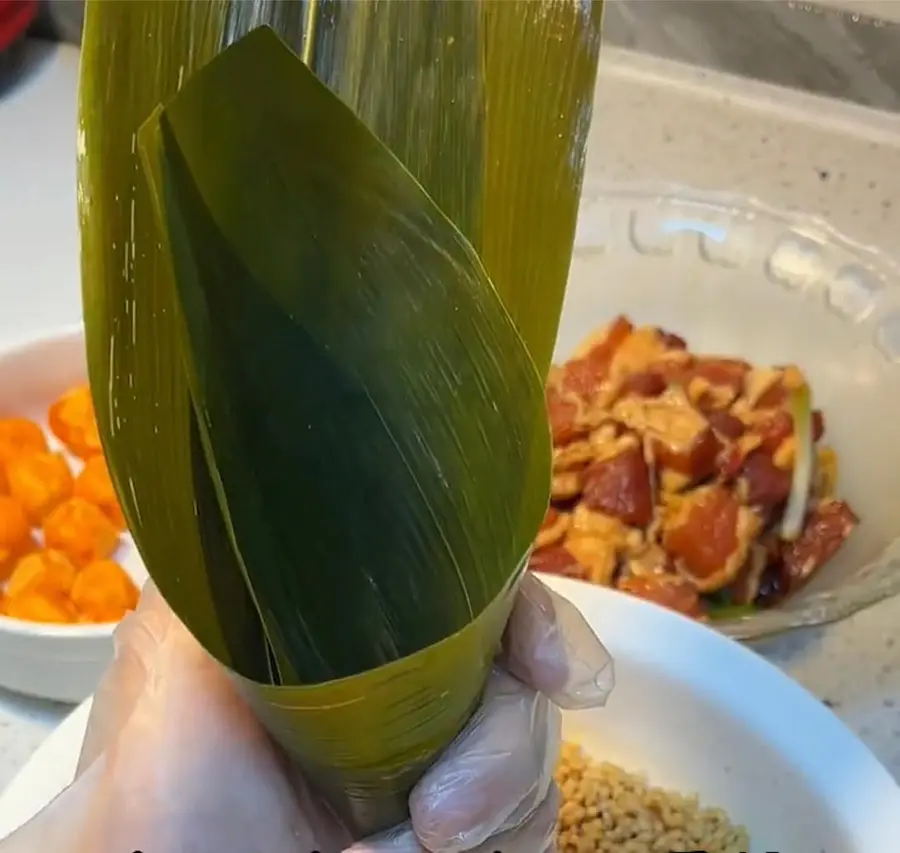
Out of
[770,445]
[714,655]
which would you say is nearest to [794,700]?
[714,655]

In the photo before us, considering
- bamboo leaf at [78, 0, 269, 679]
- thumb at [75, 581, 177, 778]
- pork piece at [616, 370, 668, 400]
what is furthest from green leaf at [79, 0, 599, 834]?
pork piece at [616, 370, 668, 400]

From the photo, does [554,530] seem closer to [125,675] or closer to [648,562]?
[648,562]

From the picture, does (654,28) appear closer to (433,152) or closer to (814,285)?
(814,285)

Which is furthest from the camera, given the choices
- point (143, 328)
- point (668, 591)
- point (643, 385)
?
point (643, 385)

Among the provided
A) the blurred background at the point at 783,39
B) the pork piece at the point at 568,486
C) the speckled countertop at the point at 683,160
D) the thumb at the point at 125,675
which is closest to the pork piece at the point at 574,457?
the pork piece at the point at 568,486

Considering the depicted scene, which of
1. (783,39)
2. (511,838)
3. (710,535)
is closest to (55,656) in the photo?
(511,838)

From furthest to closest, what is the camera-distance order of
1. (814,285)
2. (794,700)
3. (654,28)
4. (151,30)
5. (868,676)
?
1. (654,28)
2. (814,285)
3. (868,676)
4. (794,700)
5. (151,30)

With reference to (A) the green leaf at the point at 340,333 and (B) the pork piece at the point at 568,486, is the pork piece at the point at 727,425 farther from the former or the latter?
A: (A) the green leaf at the point at 340,333
